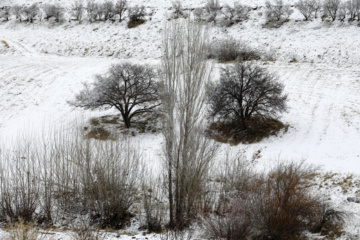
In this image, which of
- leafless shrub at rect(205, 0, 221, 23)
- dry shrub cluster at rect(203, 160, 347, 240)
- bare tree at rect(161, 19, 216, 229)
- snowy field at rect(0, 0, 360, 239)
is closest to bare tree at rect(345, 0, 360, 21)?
snowy field at rect(0, 0, 360, 239)

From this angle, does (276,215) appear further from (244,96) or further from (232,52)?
(232,52)

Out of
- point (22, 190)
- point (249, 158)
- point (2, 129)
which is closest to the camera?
point (22, 190)

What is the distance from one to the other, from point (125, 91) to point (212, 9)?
89.5 ft

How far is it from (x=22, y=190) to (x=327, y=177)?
1457 cm

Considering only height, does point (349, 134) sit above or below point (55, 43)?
below

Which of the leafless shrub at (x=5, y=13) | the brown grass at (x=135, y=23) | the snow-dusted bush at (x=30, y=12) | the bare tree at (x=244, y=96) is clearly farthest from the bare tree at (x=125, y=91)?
the leafless shrub at (x=5, y=13)

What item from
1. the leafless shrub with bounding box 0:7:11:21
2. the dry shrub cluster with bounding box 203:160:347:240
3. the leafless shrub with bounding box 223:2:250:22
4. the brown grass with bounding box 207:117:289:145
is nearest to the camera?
the dry shrub cluster with bounding box 203:160:347:240

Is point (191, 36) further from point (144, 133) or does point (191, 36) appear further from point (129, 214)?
point (144, 133)

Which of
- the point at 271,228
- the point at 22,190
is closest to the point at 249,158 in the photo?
the point at 271,228

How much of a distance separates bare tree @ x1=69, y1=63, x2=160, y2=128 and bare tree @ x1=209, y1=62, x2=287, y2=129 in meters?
5.01

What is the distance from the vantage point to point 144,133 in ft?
76.0

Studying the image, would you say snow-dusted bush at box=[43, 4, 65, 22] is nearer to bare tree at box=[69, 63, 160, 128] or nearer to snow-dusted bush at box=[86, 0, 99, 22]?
snow-dusted bush at box=[86, 0, 99, 22]

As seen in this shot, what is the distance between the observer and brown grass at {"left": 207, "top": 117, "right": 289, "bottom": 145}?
69.4 feet

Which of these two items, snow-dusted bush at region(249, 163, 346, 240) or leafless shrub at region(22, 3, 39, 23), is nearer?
snow-dusted bush at region(249, 163, 346, 240)
